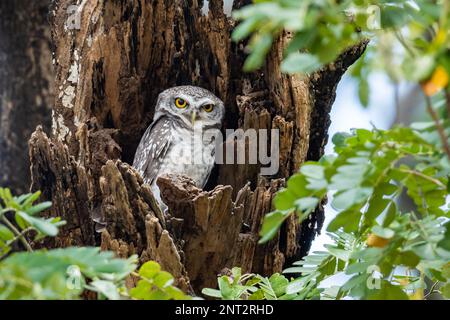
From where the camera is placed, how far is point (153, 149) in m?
4.70

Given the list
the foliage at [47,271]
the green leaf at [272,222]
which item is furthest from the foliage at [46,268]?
the green leaf at [272,222]

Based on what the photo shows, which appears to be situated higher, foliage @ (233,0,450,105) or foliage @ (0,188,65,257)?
foliage @ (233,0,450,105)

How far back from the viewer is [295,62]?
1.78 m

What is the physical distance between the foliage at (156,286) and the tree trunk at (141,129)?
1.29 m

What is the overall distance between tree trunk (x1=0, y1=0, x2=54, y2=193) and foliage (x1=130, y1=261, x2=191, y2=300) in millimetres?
3070

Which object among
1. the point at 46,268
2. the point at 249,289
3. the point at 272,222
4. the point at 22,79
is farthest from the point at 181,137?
the point at 46,268

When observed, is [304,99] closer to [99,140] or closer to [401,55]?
[99,140]

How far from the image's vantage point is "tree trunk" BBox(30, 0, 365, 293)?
12.0 feet

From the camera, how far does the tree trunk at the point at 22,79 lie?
5.13m

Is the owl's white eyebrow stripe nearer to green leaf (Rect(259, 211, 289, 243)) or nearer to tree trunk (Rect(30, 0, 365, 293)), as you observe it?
tree trunk (Rect(30, 0, 365, 293))

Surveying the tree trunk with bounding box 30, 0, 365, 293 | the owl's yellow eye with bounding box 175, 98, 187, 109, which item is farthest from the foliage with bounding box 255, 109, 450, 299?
the owl's yellow eye with bounding box 175, 98, 187, 109

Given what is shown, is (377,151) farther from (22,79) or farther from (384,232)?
(22,79)

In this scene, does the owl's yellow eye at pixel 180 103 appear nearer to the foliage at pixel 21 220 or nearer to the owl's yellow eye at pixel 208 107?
the owl's yellow eye at pixel 208 107
